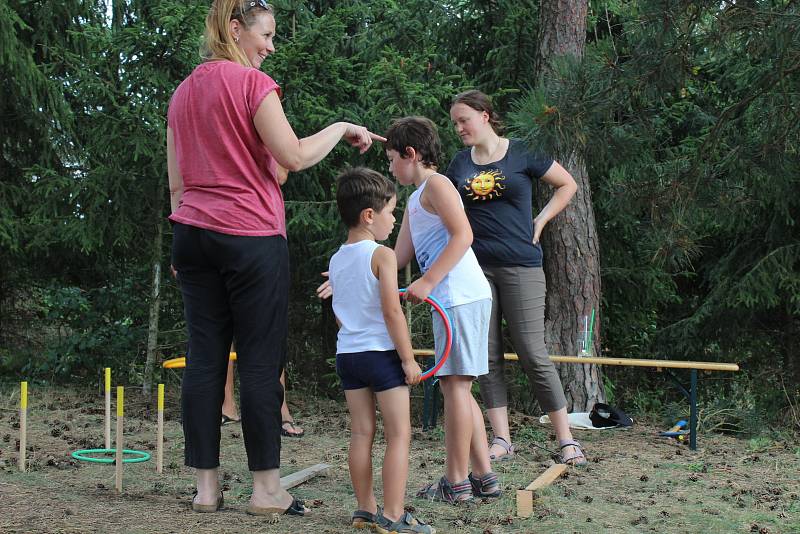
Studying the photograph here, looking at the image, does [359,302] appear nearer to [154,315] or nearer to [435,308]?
[435,308]

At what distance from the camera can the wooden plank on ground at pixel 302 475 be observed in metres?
3.83

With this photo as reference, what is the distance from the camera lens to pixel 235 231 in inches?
123

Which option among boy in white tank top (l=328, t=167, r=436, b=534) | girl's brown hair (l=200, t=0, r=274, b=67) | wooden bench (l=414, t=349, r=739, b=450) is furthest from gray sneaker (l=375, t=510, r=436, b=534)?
wooden bench (l=414, t=349, r=739, b=450)

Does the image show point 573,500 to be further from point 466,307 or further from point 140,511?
point 140,511

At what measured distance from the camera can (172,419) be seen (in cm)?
595

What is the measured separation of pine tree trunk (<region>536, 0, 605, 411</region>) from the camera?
613 centimetres

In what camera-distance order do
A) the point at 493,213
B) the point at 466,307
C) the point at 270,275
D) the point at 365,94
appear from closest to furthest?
the point at 270,275 < the point at 466,307 < the point at 493,213 < the point at 365,94

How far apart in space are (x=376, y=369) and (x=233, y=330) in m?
0.61

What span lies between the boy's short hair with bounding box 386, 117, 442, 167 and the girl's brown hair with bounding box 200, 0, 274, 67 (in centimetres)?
63

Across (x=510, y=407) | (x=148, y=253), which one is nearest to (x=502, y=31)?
(x=510, y=407)

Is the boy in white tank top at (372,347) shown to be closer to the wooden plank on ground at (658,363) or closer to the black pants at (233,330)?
the black pants at (233,330)

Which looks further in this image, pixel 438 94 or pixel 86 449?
pixel 438 94

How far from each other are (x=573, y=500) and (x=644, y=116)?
5.11 ft

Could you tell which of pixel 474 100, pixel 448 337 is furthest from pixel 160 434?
pixel 474 100
